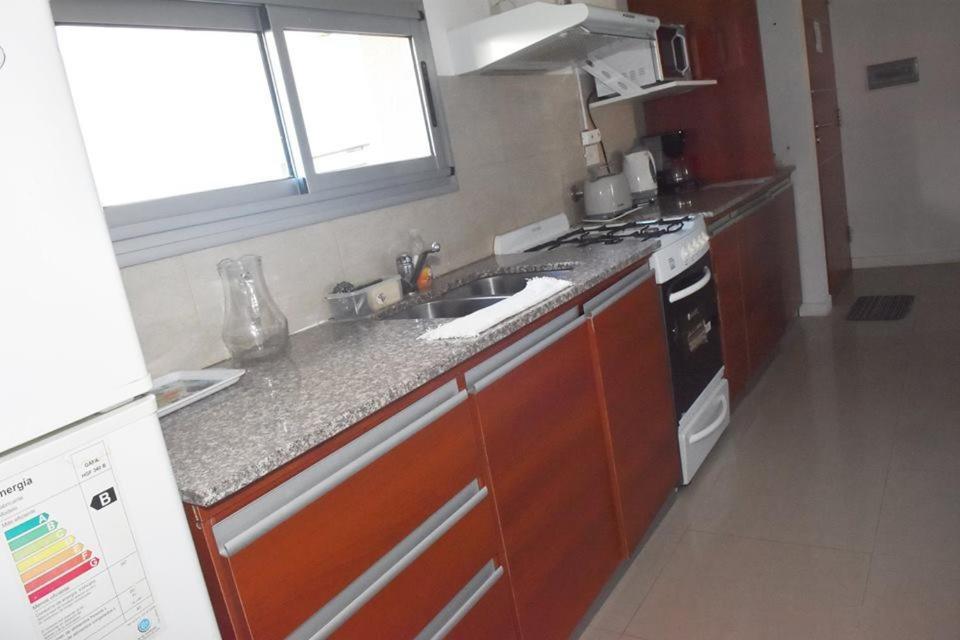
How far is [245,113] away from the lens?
1910mm

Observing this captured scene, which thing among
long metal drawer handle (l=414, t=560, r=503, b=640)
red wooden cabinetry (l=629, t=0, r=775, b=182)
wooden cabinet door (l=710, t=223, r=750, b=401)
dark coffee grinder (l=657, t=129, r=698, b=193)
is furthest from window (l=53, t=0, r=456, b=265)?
red wooden cabinetry (l=629, t=0, r=775, b=182)

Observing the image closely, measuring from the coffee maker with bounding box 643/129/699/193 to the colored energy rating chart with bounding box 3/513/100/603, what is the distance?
136 inches

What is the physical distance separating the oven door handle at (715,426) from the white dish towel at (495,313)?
0.95 metres

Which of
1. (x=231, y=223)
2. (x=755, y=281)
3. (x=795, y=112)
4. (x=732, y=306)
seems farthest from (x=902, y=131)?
(x=231, y=223)

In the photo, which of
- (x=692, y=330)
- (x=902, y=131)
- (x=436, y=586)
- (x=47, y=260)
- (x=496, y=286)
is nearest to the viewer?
(x=47, y=260)

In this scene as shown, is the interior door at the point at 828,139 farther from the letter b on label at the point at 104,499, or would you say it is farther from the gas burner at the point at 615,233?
the letter b on label at the point at 104,499

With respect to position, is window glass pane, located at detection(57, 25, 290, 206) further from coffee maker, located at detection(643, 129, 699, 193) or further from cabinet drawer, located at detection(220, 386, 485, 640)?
coffee maker, located at detection(643, 129, 699, 193)

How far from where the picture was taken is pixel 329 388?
50.0 inches

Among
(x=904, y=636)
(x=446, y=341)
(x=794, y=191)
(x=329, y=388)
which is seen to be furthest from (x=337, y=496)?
(x=794, y=191)

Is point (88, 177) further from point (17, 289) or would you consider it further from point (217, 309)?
point (217, 309)

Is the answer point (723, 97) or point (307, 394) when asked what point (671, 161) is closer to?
point (723, 97)

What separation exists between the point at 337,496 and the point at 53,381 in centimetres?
46

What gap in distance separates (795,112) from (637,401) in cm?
266

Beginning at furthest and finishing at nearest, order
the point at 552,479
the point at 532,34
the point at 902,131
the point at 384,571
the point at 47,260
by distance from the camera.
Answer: the point at 902,131 → the point at 532,34 → the point at 552,479 → the point at 384,571 → the point at 47,260
